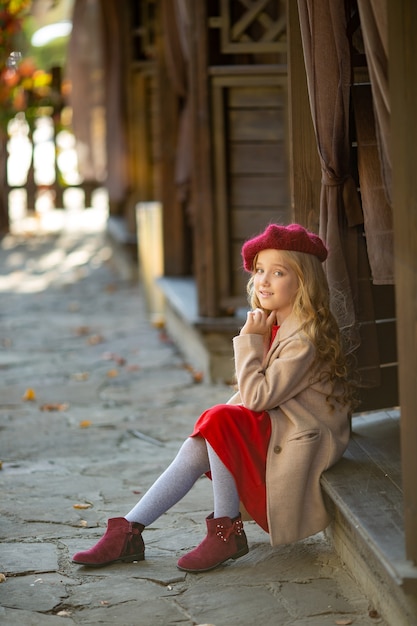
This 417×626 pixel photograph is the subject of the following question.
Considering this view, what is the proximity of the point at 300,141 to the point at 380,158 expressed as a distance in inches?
33.6

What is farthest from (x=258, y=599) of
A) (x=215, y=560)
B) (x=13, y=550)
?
(x=13, y=550)

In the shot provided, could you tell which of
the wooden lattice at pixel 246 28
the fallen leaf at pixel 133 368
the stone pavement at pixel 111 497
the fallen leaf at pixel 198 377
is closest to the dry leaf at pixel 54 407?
the stone pavement at pixel 111 497

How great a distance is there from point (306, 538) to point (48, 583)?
1012 mm

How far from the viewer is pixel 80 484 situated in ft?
16.8

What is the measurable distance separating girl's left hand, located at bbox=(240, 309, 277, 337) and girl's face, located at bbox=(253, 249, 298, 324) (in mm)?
37

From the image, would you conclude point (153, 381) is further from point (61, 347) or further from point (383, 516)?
point (383, 516)

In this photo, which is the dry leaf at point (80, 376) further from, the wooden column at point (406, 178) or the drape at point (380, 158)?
the wooden column at point (406, 178)

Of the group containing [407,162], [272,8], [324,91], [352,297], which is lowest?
[352,297]

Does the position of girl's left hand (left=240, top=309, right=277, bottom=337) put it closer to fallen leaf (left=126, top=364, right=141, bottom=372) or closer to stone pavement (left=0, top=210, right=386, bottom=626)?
stone pavement (left=0, top=210, right=386, bottom=626)

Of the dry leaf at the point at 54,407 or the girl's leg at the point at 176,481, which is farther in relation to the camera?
the dry leaf at the point at 54,407

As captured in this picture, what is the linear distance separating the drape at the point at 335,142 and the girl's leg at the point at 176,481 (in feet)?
2.39

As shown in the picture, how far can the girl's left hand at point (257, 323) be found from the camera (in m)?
4.01

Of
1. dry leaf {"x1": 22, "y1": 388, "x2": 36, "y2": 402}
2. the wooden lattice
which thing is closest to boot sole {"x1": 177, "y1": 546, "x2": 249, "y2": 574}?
dry leaf {"x1": 22, "y1": 388, "x2": 36, "y2": 402}

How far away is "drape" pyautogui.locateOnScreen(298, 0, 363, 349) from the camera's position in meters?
4.16
